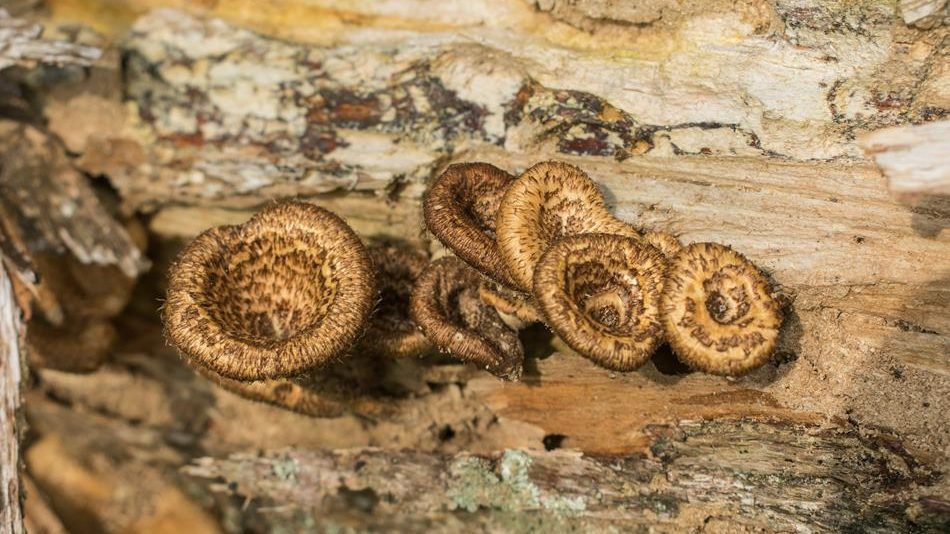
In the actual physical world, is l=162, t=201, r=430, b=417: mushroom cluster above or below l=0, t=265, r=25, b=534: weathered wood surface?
above

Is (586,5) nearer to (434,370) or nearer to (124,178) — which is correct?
(434,370)

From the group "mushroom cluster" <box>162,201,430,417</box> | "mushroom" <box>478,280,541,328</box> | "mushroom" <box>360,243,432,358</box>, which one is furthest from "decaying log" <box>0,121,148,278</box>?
"mushroom" <box>478,280,541,328</box>

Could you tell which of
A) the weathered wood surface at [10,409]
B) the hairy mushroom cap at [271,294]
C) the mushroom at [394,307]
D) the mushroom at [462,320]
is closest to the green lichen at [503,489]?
the mushroom at [462,320]

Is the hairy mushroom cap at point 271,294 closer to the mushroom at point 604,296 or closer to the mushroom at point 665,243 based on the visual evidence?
the mushroom at point 604,296

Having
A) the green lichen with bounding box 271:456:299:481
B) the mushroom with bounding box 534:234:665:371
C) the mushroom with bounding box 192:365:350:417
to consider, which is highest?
the mushroom with bounding box 534:234:665:371

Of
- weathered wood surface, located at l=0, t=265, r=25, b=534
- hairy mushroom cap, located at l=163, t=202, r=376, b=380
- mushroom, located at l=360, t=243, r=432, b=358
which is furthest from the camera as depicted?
weathered wood surface, located at l=0, t=265, r=25, b=534

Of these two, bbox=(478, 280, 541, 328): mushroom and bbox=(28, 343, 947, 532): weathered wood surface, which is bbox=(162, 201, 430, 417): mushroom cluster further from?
bbox=(28, 343, 947, 532): weathered wood surface

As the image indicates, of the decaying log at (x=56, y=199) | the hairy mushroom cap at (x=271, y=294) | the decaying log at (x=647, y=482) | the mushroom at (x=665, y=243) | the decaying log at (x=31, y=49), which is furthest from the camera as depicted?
the decaying log at (x=56, y=199)
